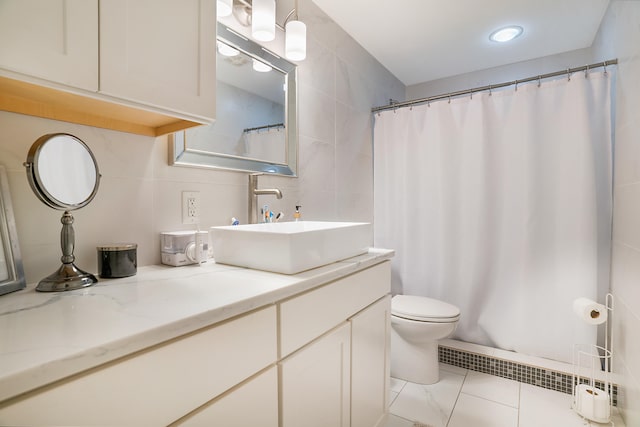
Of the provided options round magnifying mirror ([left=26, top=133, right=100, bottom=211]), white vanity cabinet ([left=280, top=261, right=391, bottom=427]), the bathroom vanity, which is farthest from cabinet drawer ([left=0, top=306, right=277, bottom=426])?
round magnifying mirror ([left=26, top=133, right=100, bottom=211])

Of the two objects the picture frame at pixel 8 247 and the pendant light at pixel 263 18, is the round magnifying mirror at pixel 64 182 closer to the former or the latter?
the picture frame at pixel 8 247

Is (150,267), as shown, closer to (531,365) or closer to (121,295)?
(121,295)

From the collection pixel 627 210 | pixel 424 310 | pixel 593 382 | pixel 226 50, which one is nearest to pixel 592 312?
pixel 593 382

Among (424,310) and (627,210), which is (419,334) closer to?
(424,310)

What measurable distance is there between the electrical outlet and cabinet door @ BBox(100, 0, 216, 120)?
387 mm

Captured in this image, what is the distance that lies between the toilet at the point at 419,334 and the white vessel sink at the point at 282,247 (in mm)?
874

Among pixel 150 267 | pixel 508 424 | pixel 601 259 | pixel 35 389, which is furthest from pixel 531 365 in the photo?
pixel 35 389

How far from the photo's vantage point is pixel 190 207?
127 cm

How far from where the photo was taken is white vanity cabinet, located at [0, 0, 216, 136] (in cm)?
66

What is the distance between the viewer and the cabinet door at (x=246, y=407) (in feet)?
2.20

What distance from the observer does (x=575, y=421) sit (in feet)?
5.26

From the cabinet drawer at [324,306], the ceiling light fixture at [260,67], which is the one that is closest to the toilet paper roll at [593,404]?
the cabinet drawer at [324,306]

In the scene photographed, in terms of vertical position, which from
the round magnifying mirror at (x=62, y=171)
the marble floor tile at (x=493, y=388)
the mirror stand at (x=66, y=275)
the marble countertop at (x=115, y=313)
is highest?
the round magnifying mirror at (x=62, y=171)

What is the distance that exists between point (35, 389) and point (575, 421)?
2175mm
